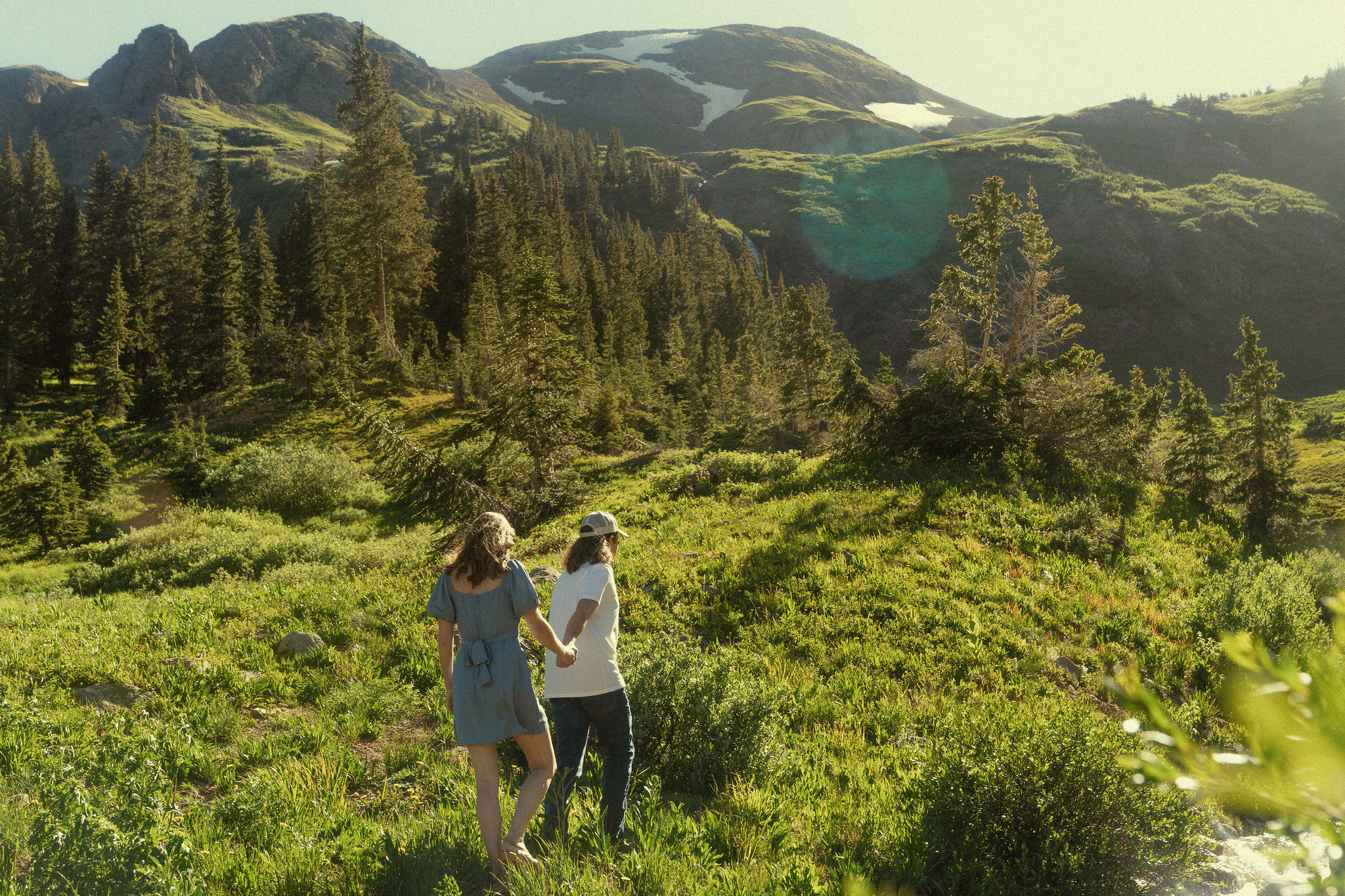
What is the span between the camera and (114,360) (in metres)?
41.4

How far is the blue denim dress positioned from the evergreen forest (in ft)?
2.88

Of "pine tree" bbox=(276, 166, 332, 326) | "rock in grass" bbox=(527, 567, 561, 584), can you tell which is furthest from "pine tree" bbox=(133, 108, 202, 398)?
"rock in grass" bbox=(527, 567, 561, 584)

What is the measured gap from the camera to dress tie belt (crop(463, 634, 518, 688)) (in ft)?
15.3

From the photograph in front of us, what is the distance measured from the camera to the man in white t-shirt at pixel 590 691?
16.3 feet

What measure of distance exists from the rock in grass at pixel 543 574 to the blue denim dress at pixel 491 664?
755 cm

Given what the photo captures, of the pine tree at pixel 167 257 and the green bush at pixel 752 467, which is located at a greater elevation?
the pine tree at pixel 167 257

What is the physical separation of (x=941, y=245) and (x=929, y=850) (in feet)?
441

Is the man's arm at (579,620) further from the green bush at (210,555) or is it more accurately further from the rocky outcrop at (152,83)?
the rocky outcrop at (152,83)

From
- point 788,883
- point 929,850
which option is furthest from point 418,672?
point 929,850

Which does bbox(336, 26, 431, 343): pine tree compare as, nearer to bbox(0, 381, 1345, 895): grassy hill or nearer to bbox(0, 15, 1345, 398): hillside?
bbox(0, 381, 1345, 895): grassy hill

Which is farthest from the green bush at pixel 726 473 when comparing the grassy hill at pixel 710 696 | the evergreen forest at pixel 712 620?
the grassy hill at pixel 710 696

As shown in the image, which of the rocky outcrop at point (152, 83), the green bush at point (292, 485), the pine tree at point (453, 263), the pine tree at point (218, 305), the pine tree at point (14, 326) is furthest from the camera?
the rocky outcrop at point (152, 83)

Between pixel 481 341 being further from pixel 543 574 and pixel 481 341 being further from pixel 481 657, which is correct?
pixel 481 657

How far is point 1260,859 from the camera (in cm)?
578
